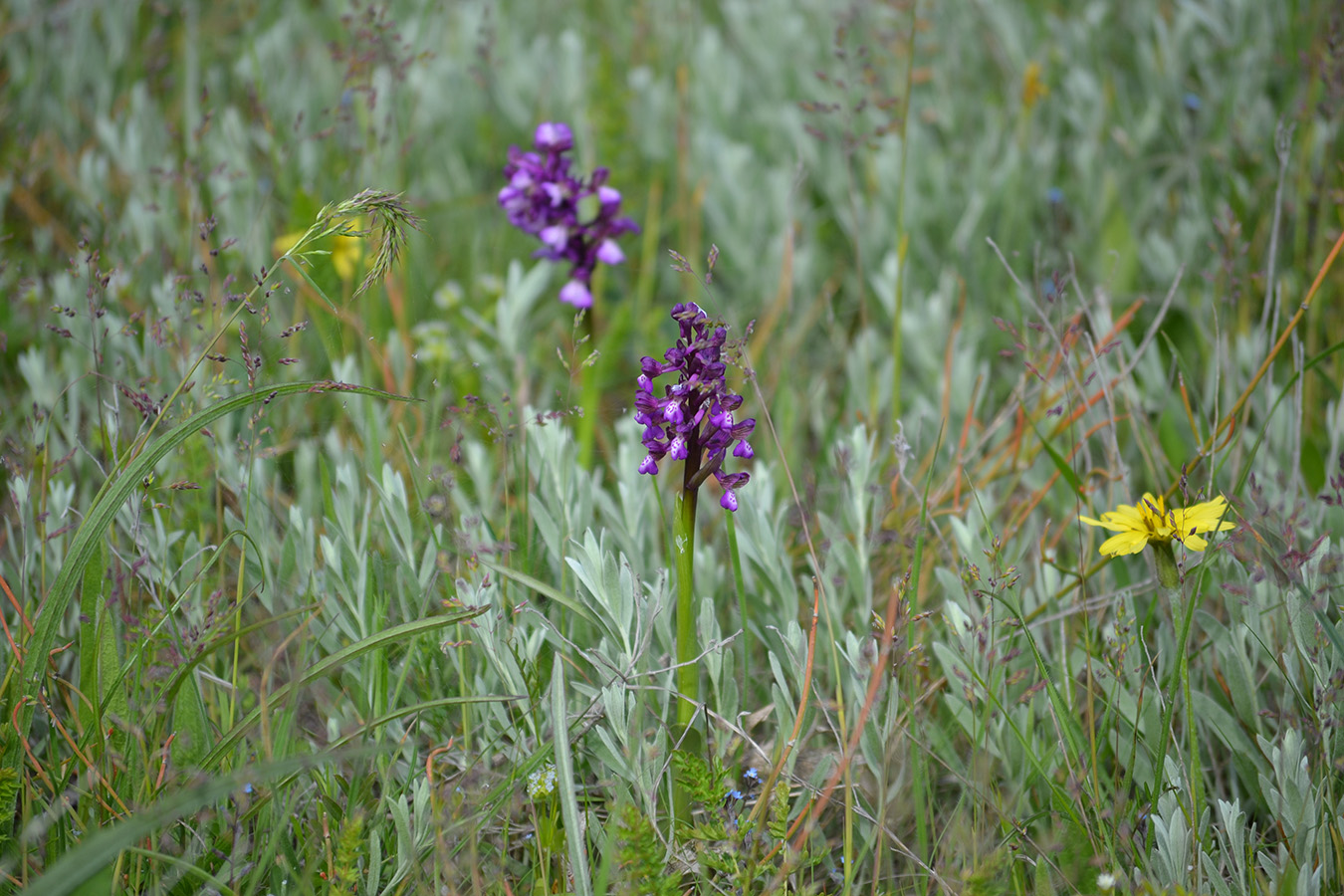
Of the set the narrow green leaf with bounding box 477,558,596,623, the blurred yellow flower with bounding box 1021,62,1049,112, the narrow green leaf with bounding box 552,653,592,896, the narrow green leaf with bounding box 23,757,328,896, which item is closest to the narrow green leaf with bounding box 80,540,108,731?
the narrow green leaf with bounding box 23,757,328,896

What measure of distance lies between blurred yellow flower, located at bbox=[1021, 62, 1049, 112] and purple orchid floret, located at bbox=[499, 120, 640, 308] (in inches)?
87.6

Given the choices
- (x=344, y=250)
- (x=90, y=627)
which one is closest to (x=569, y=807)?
(x=90, y=627)

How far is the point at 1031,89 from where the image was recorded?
404 centimetres

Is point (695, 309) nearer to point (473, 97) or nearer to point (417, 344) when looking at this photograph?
point (417, 344)

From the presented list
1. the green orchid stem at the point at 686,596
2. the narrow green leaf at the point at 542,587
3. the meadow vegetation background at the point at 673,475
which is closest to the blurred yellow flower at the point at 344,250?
the meadow vegetation background at the point at 673,475

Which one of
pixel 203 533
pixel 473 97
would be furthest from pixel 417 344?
pixel 473 97

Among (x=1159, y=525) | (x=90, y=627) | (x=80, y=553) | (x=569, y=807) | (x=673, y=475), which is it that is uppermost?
(x=80, y=553)

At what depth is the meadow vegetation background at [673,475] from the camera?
166 cm

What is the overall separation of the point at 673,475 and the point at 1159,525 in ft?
4.67

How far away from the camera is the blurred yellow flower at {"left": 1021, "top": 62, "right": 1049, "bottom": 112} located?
13.1 ft

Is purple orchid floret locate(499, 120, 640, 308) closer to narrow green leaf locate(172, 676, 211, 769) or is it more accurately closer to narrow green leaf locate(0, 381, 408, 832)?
narrow green leaf locate(0, 381, 408, 832)

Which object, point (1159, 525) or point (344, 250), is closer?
point (1159, 525)

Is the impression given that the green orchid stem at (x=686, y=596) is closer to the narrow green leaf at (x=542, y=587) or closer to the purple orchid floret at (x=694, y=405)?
the purple orchid floret at (x=694, y=405)

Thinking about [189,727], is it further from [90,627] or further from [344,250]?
[344,250]
